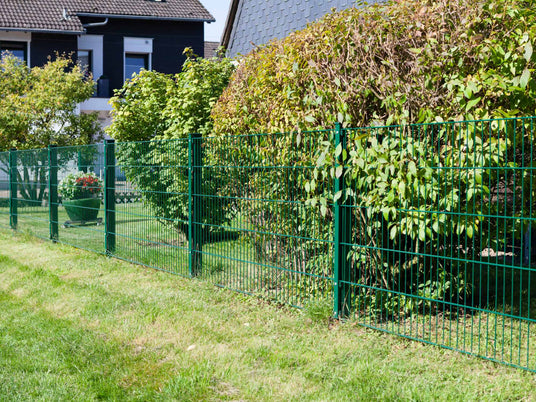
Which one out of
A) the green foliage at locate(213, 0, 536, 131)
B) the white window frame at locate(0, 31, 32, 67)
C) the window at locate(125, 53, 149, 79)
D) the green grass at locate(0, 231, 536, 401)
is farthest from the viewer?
the window at locate(125, 53, 149, 79)

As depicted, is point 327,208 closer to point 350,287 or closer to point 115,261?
point 350,287

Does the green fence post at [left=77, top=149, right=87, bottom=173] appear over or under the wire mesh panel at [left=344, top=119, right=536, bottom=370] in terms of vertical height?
over

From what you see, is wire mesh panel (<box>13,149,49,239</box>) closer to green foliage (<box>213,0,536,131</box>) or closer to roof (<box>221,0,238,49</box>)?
green foliage (<box>213,0,536,131</box>)

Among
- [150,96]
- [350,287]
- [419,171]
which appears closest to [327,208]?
[350,287]

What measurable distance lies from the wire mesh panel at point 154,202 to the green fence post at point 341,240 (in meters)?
2.39

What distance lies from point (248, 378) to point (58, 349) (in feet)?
5.47

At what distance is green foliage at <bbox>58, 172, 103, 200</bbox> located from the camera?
878cm

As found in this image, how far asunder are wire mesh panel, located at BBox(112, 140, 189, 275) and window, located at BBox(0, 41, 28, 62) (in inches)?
823

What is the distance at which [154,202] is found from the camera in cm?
736

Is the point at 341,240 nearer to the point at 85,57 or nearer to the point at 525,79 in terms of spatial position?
the point at 525,79

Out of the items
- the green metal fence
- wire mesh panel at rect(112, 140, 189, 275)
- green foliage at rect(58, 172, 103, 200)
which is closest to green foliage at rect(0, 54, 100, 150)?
green foliage at rect(58, 172, 103, 200)

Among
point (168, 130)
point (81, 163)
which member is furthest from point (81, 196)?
point (168, 130)

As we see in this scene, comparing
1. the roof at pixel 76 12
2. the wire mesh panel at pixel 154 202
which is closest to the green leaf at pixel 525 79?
the wire mesh panel at pixel 154 202

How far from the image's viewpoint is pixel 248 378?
4.07 m
